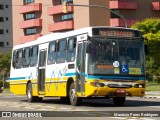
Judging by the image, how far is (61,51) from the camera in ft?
80.0

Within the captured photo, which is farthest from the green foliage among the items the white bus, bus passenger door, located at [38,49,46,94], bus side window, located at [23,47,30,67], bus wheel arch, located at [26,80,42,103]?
the white bus

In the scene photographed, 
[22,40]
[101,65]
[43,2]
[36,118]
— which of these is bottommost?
[36,118]

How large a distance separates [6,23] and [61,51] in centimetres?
9490

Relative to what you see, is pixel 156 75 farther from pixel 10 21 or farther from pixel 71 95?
pixel 10 21

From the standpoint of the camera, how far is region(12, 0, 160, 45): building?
80.2m

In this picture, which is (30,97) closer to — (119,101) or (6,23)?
(119,101)

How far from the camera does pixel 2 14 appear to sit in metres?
119

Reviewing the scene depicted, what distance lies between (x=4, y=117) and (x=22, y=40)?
265 ft

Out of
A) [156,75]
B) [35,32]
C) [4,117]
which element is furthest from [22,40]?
[4,117]

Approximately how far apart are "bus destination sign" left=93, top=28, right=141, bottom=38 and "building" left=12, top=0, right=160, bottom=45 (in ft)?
180

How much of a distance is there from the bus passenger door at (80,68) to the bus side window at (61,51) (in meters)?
1.76

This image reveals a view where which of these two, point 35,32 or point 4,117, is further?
point 35,32

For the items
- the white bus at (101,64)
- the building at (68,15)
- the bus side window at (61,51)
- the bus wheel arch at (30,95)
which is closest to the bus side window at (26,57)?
the bus wheel arch at (30,95)

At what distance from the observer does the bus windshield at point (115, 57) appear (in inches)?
848
